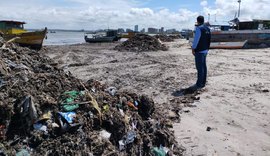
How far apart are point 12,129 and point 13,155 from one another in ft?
1.30

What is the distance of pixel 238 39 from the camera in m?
24.0

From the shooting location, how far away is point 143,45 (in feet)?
85.4

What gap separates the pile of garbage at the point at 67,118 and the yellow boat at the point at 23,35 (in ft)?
58.6

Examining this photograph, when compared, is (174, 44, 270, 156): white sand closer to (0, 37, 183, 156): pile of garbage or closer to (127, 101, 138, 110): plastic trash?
(0, 37, 183, 156): pile of garbage

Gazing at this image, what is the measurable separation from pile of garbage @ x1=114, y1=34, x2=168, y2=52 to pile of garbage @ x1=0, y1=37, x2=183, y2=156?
65.1ft

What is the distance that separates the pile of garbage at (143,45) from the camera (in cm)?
2527

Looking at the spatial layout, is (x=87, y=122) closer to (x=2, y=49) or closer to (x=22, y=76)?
(x=22, y=76)

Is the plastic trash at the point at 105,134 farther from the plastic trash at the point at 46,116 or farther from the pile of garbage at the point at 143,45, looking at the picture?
the pile of garbage at the point at 143,45

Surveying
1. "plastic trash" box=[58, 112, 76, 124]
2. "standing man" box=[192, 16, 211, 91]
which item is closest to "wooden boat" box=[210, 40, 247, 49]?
"standing man" box=[192, 16, 211, 91]

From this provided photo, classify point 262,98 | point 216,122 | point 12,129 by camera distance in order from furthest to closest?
1. point 262,98
2. point 216,122
3. point 12,129

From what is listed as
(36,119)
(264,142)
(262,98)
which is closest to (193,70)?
(262,98)

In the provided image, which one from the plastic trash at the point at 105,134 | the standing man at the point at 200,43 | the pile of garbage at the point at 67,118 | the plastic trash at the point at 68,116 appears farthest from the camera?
the standing man at the point at 200,43

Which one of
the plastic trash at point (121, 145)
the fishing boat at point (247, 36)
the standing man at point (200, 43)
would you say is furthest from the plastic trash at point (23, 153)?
the fishing boat at point (247, 36)

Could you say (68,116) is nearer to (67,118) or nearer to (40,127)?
(67,118)
